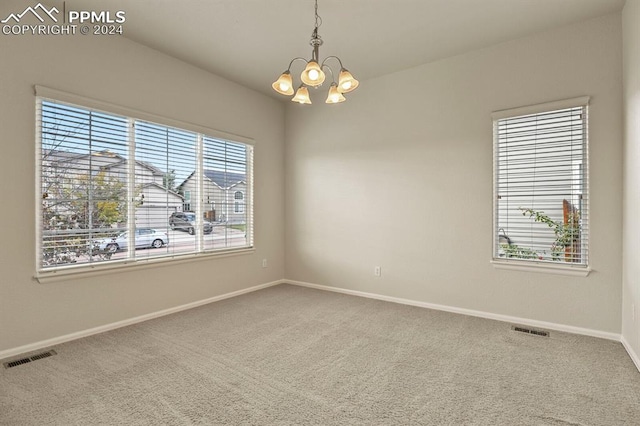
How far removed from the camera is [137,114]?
3439 mm

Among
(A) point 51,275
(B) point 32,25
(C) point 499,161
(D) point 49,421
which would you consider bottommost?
(D) point 49,421

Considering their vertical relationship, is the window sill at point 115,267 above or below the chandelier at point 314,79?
below

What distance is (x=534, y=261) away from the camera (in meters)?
3.37

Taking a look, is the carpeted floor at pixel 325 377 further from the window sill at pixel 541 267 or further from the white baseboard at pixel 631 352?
the window sill at pixel 541 267

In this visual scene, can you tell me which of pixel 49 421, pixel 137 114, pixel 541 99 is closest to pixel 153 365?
pixel 49 421

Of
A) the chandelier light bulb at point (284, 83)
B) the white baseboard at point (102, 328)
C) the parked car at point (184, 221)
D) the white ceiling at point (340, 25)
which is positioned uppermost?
the white ceiling at point (340, 25)

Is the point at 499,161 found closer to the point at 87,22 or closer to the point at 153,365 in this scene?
the point at 153,365

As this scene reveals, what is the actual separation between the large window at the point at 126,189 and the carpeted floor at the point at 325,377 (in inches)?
34.9

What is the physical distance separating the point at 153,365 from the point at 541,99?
14.2 feet

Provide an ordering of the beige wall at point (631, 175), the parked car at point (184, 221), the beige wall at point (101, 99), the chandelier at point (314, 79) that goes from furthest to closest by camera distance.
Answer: the parked car at point (184, 221)
the beige wall at point (101, 99)
the beige wall at point (631, 175)
the chandelier at point (314, 79)

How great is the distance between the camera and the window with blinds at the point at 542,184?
10.4 feet

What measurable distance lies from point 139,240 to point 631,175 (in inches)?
183

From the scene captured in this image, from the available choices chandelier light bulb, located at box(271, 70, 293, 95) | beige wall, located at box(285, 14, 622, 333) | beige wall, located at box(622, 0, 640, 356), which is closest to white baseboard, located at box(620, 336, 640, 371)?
beige wall, located at box(622, 0, 640, 356)

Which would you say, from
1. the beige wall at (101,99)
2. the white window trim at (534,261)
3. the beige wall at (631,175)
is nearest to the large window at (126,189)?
the beige wall at (101,99)
